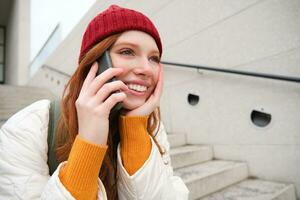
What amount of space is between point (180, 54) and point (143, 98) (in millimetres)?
2111

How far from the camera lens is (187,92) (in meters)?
2.83

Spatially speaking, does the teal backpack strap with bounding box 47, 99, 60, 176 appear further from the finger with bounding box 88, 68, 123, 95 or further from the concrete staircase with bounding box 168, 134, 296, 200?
the concrete staircase with bounding box 168, 134, 296, 200

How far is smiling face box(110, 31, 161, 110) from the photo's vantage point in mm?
873

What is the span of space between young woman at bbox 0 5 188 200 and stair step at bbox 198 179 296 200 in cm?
102

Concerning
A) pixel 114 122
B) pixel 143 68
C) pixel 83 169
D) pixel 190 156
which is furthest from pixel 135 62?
pixel 190 156

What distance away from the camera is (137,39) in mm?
924

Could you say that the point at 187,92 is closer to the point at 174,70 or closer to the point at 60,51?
the point at 174,70

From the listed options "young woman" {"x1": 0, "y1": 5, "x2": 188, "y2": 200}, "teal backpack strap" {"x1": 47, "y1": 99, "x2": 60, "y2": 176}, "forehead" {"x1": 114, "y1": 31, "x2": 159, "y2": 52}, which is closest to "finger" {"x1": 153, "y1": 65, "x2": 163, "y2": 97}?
"young woman" {"x1": 0, "y1": 5, "x2": 188, "y2": 200}

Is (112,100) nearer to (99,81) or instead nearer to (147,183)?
(99,81)

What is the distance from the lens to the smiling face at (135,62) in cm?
87

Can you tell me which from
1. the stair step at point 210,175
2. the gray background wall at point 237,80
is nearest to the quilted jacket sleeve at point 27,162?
the stair step at point 210,175

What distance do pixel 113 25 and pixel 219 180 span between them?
64.4 inches

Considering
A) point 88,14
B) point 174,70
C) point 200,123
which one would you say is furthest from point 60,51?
point 200,123

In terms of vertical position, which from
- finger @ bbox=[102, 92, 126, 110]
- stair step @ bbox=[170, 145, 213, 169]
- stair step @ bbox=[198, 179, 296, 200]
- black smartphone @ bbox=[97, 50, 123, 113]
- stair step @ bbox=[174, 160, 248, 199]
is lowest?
stair step @ bbox=[198, 179, 296, 200]
